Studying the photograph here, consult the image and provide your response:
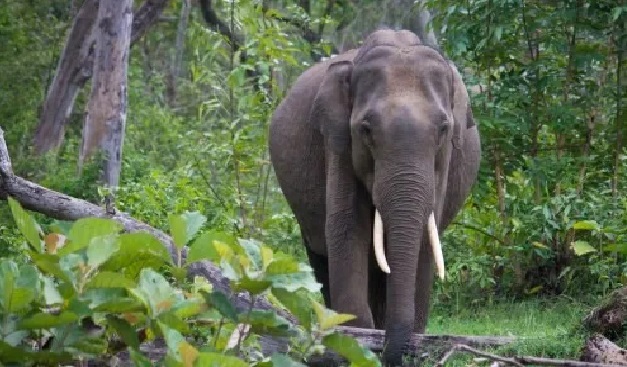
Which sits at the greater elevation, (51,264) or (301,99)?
(301,99)

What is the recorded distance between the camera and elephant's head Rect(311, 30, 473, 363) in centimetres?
786

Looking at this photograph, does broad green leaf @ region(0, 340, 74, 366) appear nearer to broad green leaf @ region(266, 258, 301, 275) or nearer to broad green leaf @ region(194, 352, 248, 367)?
broad green leaf @ region(194, 352, 248, 367)

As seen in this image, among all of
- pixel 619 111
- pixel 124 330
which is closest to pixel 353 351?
pixel 124 330

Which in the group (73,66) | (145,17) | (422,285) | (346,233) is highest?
(145,17)

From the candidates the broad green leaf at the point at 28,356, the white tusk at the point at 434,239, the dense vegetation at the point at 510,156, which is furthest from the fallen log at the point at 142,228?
the dense vegetation at the point at 510,156

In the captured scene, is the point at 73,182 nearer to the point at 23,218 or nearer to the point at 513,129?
the point at 513,129

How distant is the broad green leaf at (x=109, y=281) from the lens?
12.0 feet

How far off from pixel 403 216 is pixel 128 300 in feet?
14.4

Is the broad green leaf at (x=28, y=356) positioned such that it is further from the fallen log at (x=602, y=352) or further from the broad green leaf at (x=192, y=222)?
the fallen log at (x=602, y=352)

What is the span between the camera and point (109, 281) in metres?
3.68

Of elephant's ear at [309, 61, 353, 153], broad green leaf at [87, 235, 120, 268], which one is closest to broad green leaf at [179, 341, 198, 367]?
broad green leaf at [87, 235, 120, 268]

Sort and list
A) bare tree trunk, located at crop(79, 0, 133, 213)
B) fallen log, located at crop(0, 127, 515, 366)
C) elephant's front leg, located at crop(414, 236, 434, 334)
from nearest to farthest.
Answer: fallen log, located at crop(0, 127, 515, 366) → elephant's front leg, located at crop(414, 236, 434, 334) → bare tree trunk, located at crop(79, 0, 133, 213)

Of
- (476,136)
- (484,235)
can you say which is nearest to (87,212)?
(476,136)

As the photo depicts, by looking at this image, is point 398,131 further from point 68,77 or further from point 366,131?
point 68,77
